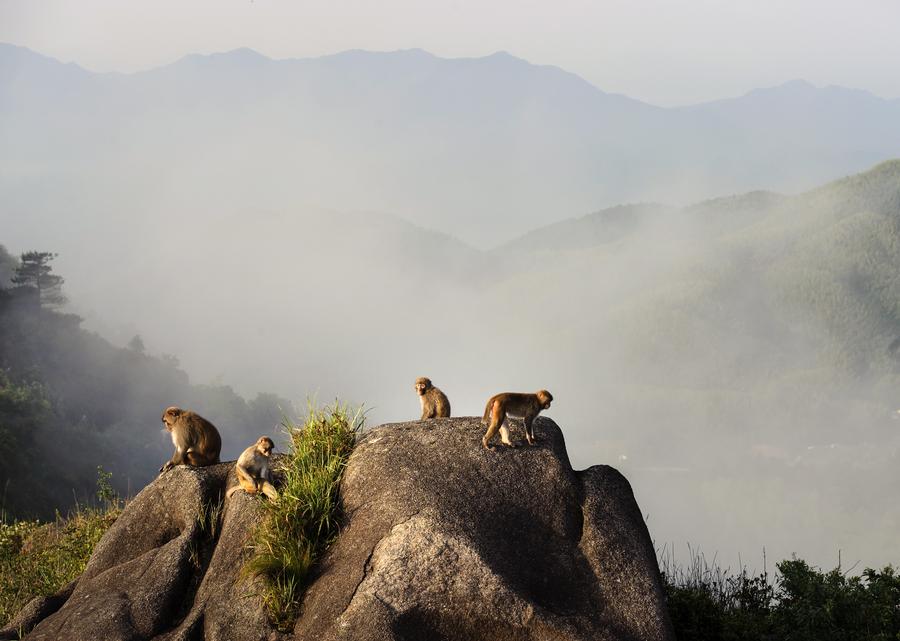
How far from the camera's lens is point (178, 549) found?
1244 centimetres

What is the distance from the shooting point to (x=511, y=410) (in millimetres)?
12031

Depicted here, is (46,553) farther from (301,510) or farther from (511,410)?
(511,410)

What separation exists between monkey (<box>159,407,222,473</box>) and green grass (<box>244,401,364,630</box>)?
4.24ft

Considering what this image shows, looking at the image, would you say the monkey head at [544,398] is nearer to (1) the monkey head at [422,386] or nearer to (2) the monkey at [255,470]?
(1) the monkey head at [422,386]

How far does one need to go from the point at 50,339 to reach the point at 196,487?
3794 inches

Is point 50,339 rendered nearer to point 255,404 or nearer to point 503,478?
point 255,404

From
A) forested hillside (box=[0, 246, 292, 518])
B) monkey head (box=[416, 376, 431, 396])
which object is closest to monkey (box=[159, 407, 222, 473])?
monkey head (box=[416, 376, 431, 396])

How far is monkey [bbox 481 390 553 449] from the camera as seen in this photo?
1198 cm

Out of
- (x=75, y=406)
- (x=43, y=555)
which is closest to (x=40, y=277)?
(x=75, y=406)

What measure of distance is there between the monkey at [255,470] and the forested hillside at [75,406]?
44994 mm

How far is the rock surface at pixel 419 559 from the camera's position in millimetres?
10758

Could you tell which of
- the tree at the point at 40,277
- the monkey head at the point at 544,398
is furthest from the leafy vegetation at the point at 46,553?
the tree at the point at 40,277

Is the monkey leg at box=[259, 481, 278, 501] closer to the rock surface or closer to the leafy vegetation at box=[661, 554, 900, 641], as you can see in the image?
the rock surface

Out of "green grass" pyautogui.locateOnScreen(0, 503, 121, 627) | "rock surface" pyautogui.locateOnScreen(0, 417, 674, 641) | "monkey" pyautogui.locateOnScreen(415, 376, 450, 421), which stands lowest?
"green grass" pyautogui.locateOnScreen(0, 503, 121, 627)
